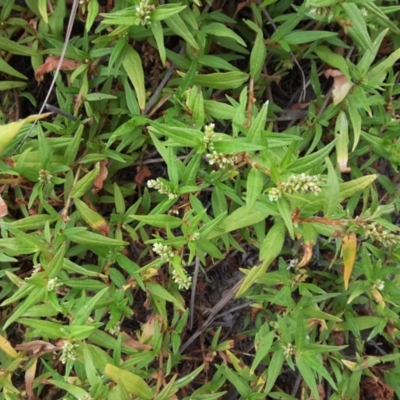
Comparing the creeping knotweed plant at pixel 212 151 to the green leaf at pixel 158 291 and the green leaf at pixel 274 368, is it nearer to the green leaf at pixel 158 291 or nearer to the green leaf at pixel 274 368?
the green leaf at pixel 158 291

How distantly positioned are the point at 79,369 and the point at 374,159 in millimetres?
1688

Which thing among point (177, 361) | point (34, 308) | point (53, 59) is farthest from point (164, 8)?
point (177, 361)

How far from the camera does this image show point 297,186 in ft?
5.32

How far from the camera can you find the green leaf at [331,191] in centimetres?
163

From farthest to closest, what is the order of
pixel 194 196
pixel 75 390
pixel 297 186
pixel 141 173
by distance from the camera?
pixel 141 173
pixel 194 196
pixel 75 390
pixel 297 186

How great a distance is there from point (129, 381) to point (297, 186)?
3.18ft

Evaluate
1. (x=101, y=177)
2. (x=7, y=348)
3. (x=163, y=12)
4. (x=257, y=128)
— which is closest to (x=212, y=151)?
(x=257, y=128)

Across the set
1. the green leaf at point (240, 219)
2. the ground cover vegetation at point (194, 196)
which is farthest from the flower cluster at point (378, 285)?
the green leaf at point (240, 219)

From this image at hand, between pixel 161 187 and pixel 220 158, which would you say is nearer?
pixel 220 158

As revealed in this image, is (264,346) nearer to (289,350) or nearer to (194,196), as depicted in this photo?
(289,350)

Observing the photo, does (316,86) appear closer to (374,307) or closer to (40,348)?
(374,307)

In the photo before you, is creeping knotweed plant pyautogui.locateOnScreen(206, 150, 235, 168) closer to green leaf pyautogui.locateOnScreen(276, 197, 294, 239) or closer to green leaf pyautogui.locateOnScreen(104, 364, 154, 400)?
green leaf pyautogui.locateOnScreen(276, 197, 294, 239)

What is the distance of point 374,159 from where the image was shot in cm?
255

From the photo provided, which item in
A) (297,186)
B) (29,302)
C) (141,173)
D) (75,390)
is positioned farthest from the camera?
(141,173)
